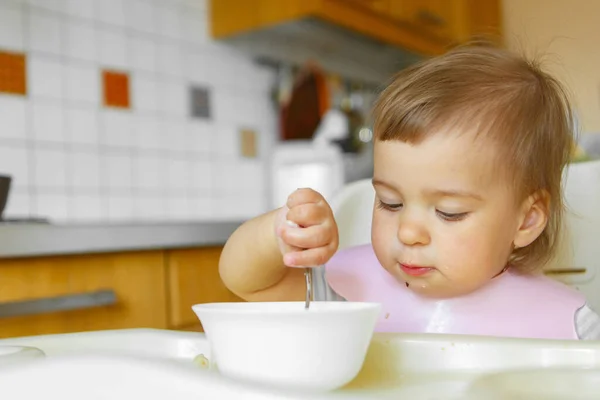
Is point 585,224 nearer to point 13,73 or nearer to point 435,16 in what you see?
point 13,73

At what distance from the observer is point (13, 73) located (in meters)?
1.61

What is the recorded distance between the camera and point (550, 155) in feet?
2.60

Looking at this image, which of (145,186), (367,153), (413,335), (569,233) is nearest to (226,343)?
(413,335)

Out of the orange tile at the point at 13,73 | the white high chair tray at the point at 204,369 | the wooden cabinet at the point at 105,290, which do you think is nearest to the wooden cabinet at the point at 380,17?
the orange tile at the point at 13,73

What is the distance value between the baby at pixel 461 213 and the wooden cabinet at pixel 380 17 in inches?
35.2

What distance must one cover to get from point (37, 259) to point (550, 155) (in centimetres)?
87

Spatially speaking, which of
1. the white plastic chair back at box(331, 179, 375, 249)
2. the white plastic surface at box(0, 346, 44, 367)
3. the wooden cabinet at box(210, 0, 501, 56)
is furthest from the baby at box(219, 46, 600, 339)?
the wooden cabinet at box(210, 0, 501, 56)

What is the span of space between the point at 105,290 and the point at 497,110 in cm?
83

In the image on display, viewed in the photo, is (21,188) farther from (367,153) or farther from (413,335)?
(413,335)

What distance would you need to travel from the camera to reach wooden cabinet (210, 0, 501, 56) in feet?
6.72

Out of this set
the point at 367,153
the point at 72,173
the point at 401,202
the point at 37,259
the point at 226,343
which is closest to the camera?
the point at 226,343

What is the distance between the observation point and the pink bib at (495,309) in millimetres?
768

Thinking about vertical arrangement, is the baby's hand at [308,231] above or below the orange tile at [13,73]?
below

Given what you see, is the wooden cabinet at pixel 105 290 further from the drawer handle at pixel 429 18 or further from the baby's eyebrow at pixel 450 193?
the drawer handle at pixel 429 18
